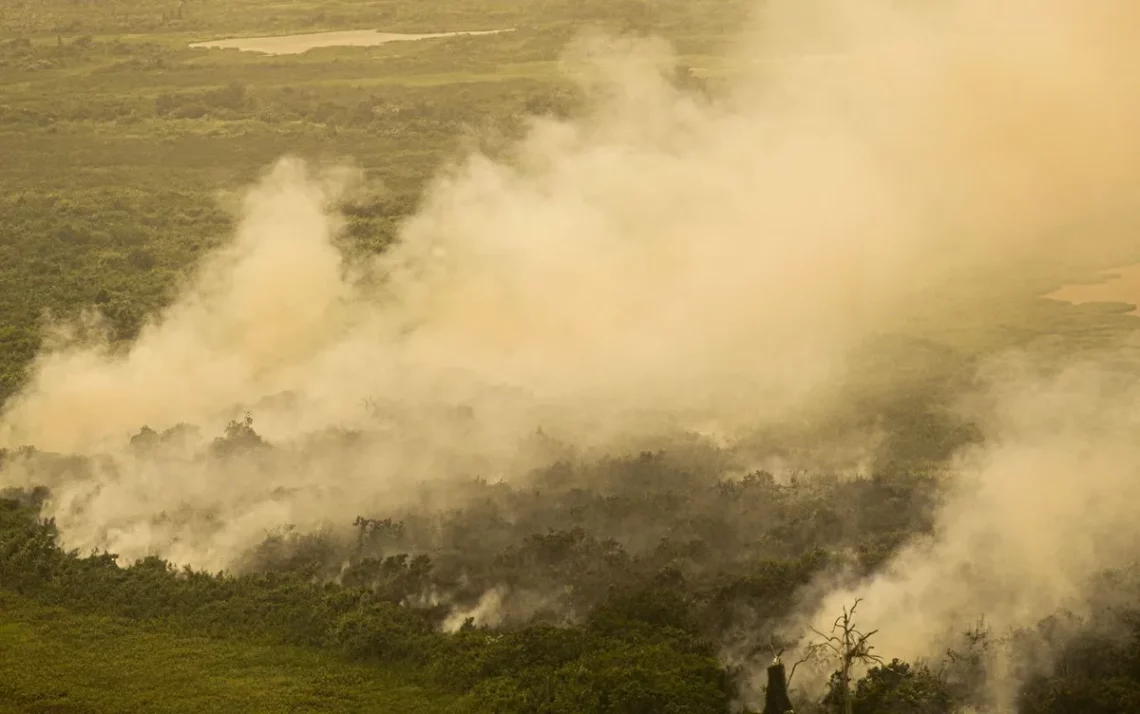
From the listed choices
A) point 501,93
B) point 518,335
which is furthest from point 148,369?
point 501,93

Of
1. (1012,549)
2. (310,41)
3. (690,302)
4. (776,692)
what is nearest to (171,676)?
(776,692)

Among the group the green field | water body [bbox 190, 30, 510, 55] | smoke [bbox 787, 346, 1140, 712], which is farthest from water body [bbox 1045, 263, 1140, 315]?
water body [bbox 190, 30, 510, 55]

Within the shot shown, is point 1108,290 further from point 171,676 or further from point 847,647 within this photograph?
point 171,676

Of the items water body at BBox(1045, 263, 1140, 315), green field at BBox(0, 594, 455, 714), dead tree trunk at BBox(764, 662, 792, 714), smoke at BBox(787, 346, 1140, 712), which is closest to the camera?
dead tree trunk at BBox(764, 662, 792, 714)

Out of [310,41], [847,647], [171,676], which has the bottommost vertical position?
[171,676]

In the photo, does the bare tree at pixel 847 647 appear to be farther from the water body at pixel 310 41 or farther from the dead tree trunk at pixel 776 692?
the water body at pixel 310 41

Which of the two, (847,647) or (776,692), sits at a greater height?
(847,647)

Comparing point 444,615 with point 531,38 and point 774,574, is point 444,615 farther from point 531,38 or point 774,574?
point 531,38

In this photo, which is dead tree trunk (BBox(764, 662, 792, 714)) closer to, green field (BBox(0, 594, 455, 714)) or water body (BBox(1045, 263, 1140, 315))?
green field (BBox(0, 594, 455, 714))

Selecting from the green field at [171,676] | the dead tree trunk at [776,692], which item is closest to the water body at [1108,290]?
the dead tree trunk at [776,692]
